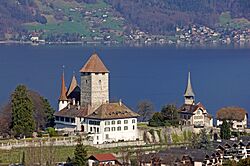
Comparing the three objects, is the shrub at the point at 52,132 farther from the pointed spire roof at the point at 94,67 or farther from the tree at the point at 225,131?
the tree at the point at 225,131

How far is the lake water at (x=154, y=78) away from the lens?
9512 centimetres

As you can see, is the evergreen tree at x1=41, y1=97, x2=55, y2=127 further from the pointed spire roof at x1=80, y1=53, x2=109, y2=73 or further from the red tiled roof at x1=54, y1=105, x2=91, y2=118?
the pointed spire roof at x1=80, y1=53, x2=109, y2=73

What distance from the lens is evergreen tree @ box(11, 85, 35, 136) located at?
1960 inches

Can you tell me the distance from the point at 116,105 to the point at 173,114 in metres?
4.26

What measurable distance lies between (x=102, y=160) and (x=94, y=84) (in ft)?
33.1

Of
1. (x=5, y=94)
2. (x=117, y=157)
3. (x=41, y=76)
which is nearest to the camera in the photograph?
(x=117, y=157)

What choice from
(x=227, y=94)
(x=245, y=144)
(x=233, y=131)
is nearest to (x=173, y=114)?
(x=233, y=131)

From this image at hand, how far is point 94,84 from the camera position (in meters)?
54.0

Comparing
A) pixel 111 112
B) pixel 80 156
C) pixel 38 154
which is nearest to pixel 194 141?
pixel 111 112

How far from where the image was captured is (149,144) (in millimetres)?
52656

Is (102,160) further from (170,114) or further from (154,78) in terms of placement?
(154,78)

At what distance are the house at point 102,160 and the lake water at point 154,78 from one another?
110 ft

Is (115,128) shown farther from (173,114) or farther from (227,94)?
(227,94)

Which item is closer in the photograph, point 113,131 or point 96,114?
point 113,131
